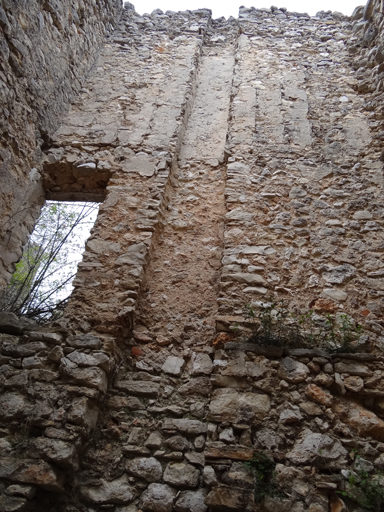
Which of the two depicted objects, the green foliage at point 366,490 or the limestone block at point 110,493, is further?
the limestone block at point 110,493

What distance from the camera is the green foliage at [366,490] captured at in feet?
6.47

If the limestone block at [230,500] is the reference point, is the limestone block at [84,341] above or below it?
above

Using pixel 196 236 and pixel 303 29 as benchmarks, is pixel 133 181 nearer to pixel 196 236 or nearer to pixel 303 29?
pixel 196 236

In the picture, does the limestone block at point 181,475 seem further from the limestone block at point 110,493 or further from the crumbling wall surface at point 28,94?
the crumbling wall surface at point 28,94

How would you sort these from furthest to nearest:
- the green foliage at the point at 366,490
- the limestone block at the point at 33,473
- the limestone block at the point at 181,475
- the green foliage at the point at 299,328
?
1. the green foliage at the point at 299,328
2. the limestone block at the point at 181,475
3. the limestone block at the point at 33,473
4. the green foliage at the point at 366,490

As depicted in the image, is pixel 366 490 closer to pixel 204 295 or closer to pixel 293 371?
pixel 293 371

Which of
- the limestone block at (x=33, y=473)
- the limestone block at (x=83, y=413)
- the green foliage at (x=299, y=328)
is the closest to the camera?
the limestone block at (x=33, y=473)

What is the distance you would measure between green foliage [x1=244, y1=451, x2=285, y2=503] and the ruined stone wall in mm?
37

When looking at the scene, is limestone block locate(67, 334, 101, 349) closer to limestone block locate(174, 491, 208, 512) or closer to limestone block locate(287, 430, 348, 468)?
limestone block locate(174, 491, 208, 512)

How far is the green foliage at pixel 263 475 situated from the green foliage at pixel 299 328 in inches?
28.8

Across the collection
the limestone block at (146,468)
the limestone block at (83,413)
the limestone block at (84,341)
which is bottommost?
the limestone block at (146,468)

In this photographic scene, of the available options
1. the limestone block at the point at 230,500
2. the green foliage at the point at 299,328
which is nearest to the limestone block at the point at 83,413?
the limestone block at the point at 230,500

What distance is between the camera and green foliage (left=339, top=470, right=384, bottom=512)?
1.97m

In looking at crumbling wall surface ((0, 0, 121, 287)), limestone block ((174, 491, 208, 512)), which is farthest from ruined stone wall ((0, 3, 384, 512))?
crumbling wall surface ((0, 0, 121, 287))
